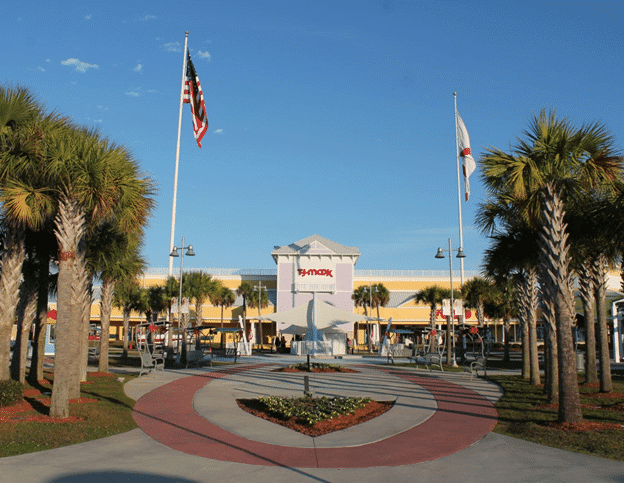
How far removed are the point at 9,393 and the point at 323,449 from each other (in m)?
7.40

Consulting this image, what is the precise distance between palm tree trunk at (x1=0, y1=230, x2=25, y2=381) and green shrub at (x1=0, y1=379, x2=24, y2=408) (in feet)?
1.18

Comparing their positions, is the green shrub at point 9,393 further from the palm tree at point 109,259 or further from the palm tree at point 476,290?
the palm tree at point 476,290

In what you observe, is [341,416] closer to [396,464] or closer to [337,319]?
[396,464]

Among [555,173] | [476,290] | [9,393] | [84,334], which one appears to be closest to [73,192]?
[9,393]

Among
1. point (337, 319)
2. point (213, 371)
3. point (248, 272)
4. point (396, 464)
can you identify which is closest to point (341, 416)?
point (396, 464)

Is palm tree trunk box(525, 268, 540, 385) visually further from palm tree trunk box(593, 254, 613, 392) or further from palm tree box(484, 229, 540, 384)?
palm tree trunk box(593, 254, 613, 392)

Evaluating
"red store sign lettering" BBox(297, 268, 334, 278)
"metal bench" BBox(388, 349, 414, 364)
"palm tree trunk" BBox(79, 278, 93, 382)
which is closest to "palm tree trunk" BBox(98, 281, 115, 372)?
"palm tree trunk" BBox(79, 278, 93, 382)

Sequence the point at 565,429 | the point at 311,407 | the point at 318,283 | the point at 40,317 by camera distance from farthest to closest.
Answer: the point at 318,283, the point at 40,317, the point at 311,407, the point at 565,429

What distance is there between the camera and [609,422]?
1055 cm

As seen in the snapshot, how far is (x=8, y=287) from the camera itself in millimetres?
12227

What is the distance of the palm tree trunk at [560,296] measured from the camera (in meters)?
10.3

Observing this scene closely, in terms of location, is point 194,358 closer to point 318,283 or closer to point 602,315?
point 602,315

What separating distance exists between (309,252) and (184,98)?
2294cm

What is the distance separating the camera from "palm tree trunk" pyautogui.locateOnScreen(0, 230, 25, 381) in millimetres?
12109
